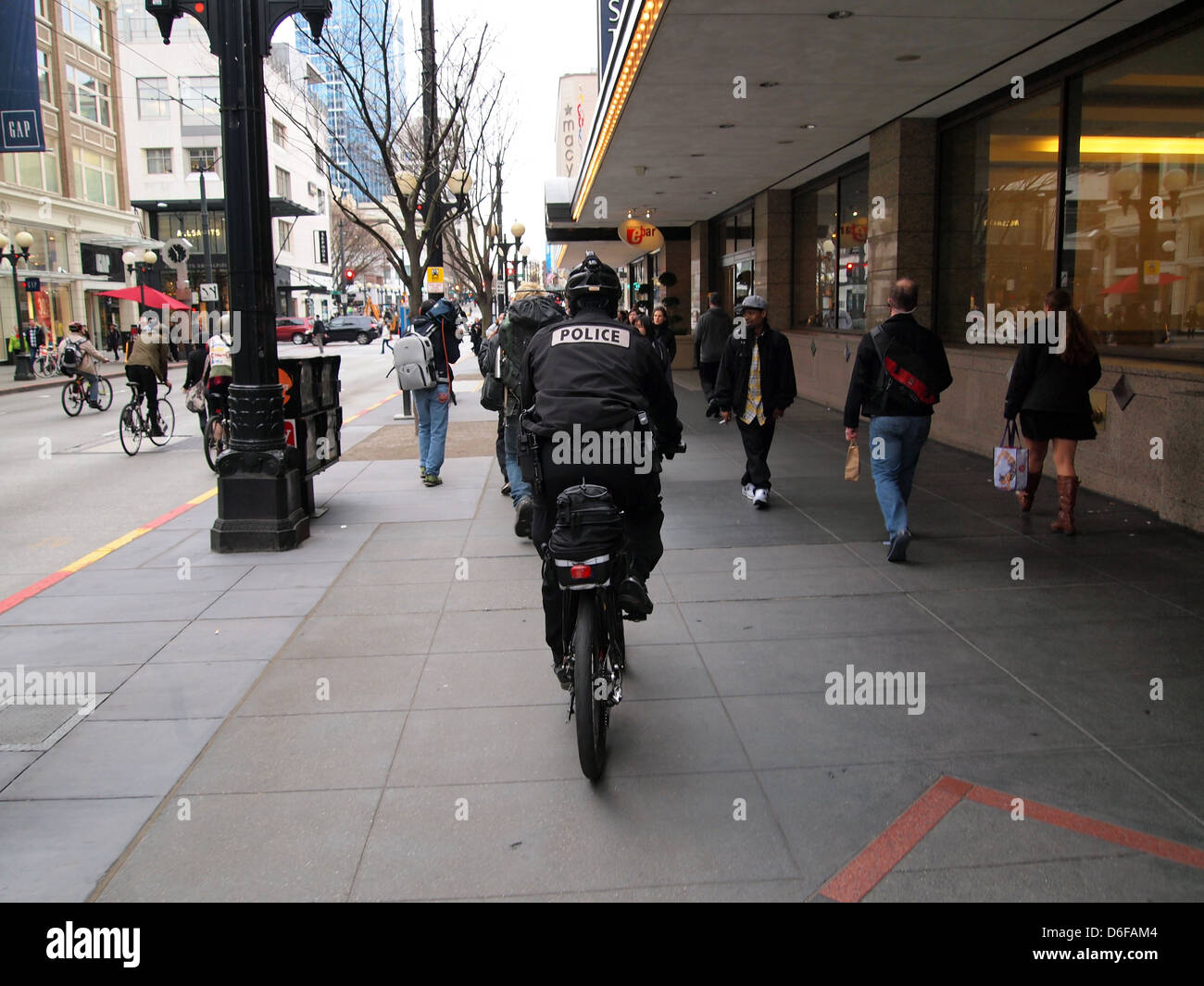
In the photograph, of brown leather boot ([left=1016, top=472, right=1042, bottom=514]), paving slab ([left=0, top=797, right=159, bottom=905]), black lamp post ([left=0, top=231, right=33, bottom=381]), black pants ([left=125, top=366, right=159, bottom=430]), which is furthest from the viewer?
black lamp post ([left=0, top=231, right=33, bottom=381])

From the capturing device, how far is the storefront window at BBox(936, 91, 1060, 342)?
10.3 metres

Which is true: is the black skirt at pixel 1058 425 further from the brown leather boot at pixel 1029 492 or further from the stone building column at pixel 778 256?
the stone building column at pixel 778 256

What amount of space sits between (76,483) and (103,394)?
10.6m

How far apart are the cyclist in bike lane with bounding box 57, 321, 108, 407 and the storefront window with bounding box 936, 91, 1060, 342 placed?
49.5 ft

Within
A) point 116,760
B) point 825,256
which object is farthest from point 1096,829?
point 825,256

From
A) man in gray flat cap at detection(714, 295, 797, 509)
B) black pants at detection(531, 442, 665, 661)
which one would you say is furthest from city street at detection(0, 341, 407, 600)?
man in gray flat cap at detection(714, 295, 797, 509)

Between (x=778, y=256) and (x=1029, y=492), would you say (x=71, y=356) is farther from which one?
(x=1029, y=492)

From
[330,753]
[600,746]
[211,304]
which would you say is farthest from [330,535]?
[211,304]

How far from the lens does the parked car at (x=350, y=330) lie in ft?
199

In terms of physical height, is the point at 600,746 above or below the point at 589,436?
below

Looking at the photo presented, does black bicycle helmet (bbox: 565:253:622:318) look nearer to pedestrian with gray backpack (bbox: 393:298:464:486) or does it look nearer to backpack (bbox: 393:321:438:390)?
pedestrian with gray backpack (bbox: 393:298:464:486)
